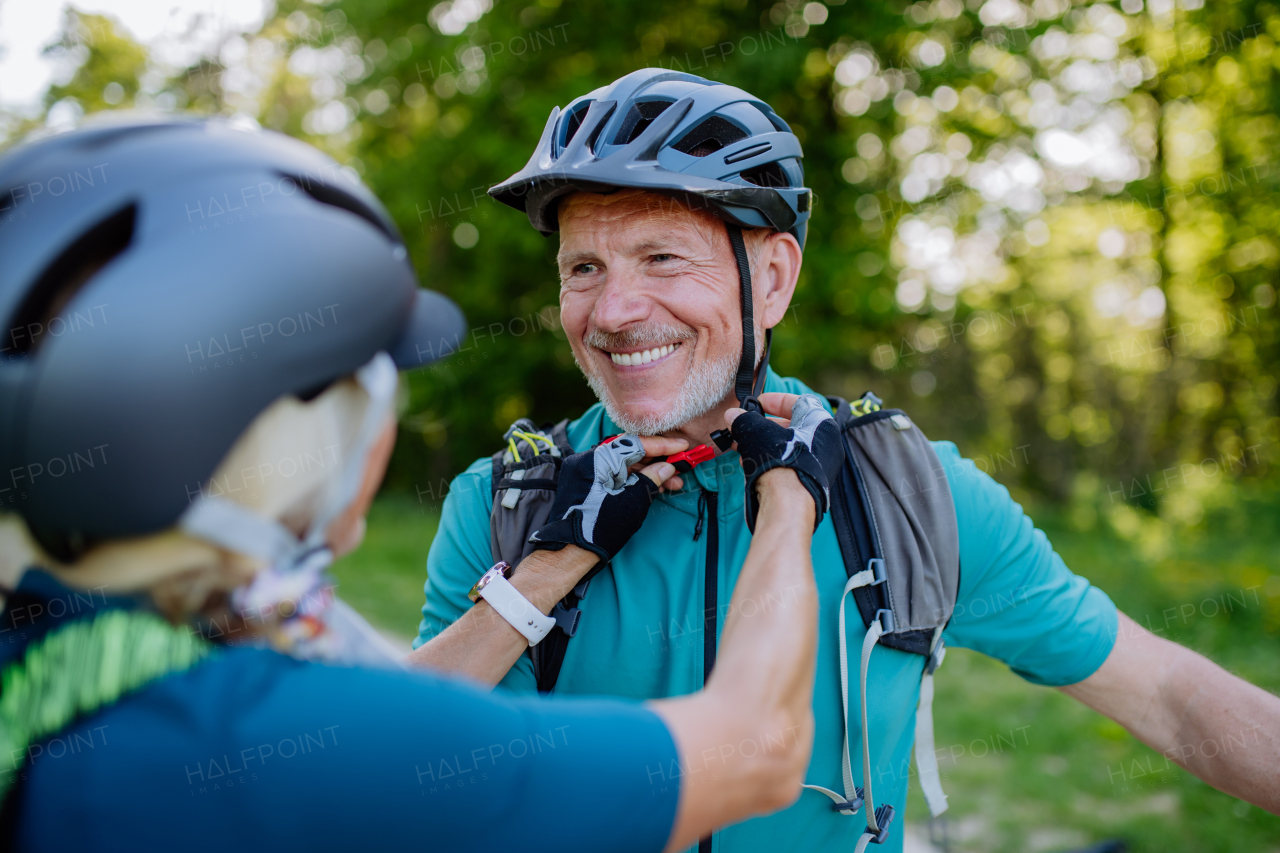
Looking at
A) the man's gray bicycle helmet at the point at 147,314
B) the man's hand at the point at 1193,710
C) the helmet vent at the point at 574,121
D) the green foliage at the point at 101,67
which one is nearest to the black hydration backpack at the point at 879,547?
the man's hand at the point at 1193,710

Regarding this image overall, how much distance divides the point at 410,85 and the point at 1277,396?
1727cm

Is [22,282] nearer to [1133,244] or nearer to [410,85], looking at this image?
[410,85]

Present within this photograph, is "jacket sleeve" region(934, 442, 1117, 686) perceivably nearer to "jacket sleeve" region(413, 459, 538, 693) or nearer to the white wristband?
the white wristband

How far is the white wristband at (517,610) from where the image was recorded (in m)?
2.21

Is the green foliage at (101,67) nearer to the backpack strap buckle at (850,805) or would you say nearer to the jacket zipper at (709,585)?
the jacket zipper at (709,585)

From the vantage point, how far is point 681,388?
2.62 metres

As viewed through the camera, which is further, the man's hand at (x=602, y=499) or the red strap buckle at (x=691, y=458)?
the red strap buckle at (x=691, y=458)

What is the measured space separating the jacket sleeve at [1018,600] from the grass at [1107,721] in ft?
1.26

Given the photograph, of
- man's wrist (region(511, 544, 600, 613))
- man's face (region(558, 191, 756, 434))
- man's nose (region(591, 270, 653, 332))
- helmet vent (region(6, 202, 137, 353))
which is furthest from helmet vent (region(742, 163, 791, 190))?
helmet vent (region(6, 202, 137, 353))

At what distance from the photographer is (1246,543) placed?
1025 cm

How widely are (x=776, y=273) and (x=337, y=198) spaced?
177 centimetres

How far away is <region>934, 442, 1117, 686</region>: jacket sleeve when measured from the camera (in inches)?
92.0

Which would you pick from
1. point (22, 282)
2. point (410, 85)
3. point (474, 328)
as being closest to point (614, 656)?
point (22, 282)

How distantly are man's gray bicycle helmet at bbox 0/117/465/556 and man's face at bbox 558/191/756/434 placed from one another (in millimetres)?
1295
